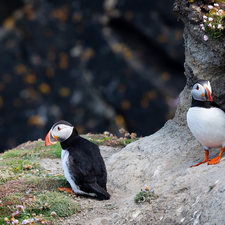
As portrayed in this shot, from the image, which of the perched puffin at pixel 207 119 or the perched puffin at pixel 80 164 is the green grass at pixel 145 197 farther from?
the perched puffin at pixel 207 119

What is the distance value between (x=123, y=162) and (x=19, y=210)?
230 cm

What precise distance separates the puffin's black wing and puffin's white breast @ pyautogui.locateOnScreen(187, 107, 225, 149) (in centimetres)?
159

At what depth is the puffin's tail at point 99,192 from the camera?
5188mm

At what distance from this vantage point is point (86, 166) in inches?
208

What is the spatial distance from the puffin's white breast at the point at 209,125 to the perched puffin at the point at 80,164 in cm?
161

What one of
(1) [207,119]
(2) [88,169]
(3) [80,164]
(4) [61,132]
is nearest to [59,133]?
(4) [61,132]

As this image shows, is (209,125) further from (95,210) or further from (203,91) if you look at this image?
(95,210)

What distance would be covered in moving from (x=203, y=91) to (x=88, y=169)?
2.04m

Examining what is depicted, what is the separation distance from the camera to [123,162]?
21.4 feet

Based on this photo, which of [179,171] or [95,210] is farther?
[179,171]

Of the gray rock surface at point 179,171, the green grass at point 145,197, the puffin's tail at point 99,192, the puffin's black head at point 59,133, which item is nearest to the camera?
the gray rock surface at point 179,171

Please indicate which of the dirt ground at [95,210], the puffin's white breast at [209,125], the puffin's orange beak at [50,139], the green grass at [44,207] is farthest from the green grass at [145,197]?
the puffin's orange beak at [50,139]

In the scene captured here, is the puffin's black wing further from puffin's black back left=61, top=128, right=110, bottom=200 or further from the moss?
the moss

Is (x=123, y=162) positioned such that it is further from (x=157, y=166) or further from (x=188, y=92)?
(x=188, y=92)
